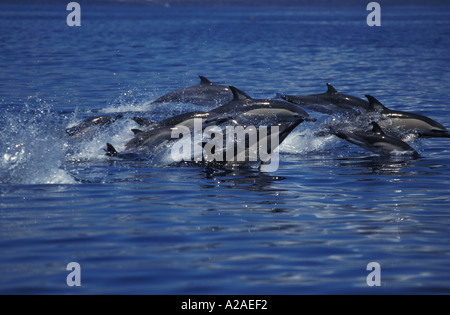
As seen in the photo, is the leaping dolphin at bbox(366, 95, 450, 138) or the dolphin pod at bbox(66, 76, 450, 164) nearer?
the dolphin pod at bbox(66, 76, 450, 164)

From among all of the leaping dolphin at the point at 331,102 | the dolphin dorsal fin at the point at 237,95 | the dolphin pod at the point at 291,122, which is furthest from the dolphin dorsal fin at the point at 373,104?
the dolphin dorsal fin at the point at 237,95

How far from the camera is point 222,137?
40.5 feet

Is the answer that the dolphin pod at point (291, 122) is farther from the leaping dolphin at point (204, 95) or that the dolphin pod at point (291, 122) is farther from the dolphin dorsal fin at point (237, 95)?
the leaping dolphin at point (204, 95)

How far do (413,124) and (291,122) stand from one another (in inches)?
128

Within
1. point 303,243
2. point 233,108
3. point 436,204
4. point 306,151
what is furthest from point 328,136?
point 303,243

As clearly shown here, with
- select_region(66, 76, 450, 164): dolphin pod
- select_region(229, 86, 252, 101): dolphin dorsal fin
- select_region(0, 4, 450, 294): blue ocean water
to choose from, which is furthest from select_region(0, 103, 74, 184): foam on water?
select_region(229, 86, 252, 101): dolphin dorsal fin

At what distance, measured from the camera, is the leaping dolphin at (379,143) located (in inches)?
507

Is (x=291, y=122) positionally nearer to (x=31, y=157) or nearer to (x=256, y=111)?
(x=256, y=111)

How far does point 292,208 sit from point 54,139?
5.77 metres

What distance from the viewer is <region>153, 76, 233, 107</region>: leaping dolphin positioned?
19328 mm

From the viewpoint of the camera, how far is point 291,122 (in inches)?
508

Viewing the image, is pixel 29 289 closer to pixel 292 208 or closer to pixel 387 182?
pixel 292 208

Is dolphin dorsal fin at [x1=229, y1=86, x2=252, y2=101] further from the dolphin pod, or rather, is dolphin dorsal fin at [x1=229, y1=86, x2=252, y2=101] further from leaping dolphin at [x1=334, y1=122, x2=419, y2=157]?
leaping dolphin at [x1=334, y1=122, x2=419, y2=157]

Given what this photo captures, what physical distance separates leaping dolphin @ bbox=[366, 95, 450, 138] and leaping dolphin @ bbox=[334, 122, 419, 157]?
1.50m
